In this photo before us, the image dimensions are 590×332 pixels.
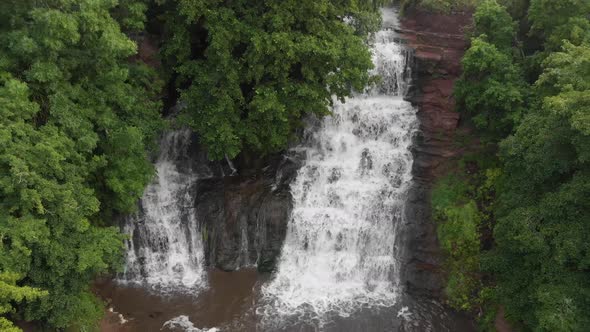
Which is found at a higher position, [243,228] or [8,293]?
[243,228]

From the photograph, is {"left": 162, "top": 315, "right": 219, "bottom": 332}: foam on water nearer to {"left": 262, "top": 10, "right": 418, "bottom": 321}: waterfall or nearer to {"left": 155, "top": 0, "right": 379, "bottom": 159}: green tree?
{"left": 262, "top": 10, "right": 418, "bottom": 321}: waterfall

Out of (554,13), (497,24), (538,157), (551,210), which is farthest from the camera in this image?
(497,24)

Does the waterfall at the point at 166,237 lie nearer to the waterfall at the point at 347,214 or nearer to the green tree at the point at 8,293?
the waterfall at the point at 347,214

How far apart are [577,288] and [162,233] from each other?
1425 centimetres

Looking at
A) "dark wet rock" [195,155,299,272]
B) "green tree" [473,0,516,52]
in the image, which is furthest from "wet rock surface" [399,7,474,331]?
"dark wet rock" [195,155,299,272]

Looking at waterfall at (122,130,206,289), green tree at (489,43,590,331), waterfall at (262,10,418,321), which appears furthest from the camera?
waterfall at (122,130,206,289)

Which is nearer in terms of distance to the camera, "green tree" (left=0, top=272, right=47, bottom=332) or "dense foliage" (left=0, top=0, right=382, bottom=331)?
"green tree" (left=0, top=272, right=47, bottom=332)

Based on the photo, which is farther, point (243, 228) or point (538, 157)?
point (243, 228)

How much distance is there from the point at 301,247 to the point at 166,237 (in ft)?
17.9

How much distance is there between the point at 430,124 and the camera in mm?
20406

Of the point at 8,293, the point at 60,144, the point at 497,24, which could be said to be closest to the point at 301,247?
the point at 60,144

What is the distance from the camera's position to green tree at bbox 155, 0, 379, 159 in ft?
50.4

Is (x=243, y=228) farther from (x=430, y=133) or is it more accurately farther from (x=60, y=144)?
(x=430, y=133)

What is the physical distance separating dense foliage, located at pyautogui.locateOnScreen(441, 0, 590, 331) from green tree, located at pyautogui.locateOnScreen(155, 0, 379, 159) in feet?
15.9
